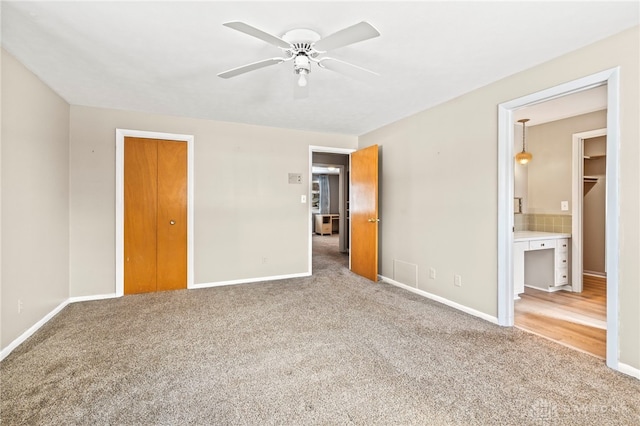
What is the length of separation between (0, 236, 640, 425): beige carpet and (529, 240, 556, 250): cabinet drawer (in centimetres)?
149

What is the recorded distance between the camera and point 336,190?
11320mm

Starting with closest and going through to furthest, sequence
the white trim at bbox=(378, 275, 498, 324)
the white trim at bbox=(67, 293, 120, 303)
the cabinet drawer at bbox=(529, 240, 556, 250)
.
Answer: the white trim at bbox=(378, 275, 498, 324) → the white trim at bbox=(67, 293, 120, 303) → the cabinet drawer at bbox=(529, 240, 556, 250)

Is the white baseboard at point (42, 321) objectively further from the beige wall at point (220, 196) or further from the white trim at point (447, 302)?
the white trim at point (447, 302)

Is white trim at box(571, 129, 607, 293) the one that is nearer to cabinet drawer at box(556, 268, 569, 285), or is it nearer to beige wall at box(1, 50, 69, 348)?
cabinet drawer at box(556, 268, 569, 285)

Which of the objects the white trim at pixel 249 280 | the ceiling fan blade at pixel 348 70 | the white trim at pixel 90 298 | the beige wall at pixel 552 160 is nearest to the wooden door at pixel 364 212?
the white trim at pixel 249 280

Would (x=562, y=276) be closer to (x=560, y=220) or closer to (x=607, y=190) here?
(x=560, y=220)

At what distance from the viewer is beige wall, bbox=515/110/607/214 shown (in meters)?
3.96

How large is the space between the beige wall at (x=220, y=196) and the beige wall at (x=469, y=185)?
1405 millimetres

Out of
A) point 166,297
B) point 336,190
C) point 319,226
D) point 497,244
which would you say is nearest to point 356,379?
point 497,244

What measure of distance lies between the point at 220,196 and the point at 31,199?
1.95 meters

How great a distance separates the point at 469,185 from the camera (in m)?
3.11

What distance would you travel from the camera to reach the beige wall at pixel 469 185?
1.97 metres

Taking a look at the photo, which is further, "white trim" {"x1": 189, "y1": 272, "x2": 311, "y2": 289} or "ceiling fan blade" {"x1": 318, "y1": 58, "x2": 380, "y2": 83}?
"white trim" {"x1": 189, "y1": 272, "x2": 311, "y2": 289}

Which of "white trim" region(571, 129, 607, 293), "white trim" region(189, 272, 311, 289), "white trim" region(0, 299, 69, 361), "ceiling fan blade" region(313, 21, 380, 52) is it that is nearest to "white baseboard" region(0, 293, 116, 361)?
"white trim" region(0, 299, 69, 361)
